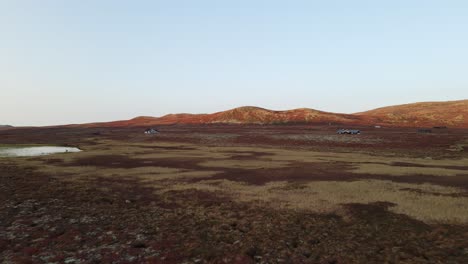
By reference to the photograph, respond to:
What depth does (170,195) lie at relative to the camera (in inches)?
788

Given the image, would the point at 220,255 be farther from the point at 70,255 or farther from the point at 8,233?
the point at 8,233

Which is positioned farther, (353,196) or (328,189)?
(328,189)

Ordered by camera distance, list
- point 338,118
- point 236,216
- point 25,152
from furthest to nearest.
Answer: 1. point 338,118
2. point 25,152
3. point 236,216

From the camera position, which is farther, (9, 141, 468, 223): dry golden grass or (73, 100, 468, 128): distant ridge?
(73, 100, 468, 128): distant ridge

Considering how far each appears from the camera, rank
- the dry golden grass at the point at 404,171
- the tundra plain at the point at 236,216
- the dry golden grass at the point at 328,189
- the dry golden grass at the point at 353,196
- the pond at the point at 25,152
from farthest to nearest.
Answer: the pond at the point at 25,152
the dry golden grass at the point at 404,171
the dry golden grass at the point at 328,189
the dry golden grass at the point at 353,196
the tundra plain at the point at 236,216

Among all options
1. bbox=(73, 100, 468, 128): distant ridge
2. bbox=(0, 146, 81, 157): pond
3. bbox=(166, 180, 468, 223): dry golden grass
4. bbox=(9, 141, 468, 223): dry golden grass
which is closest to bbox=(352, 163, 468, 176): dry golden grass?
bbox=(9, 141, 468, 223): dry golden grass

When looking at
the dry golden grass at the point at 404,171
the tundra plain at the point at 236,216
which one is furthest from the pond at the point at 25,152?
the dry golden grass at the point at 404,171

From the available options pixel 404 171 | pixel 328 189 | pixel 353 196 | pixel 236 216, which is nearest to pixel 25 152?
pixel 236 216

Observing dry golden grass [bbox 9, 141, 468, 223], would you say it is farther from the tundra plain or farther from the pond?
the pond

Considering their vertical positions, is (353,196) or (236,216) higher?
(236,216)

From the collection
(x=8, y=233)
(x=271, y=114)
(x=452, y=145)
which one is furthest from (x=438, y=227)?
(x=271, y=114)

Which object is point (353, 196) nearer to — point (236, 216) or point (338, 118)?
point (236, 216)

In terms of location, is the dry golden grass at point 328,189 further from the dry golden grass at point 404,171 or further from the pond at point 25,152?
the pond at point 25,152

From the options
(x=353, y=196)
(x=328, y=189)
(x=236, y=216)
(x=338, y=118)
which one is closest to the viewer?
(x=236, y=216)
